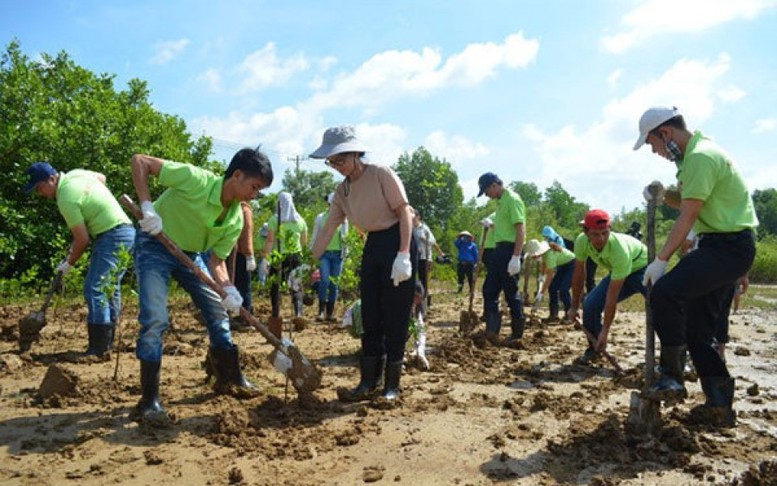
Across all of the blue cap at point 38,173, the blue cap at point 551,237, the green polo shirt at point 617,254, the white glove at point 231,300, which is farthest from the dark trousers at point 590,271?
the blue cap at point 38,173

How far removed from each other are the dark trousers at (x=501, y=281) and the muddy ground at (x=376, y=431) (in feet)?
3.69

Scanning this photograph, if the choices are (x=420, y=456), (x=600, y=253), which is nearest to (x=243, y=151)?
(x=420, y=456)

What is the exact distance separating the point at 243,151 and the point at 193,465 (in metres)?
1.86

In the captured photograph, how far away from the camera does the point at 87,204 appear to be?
5.36 m

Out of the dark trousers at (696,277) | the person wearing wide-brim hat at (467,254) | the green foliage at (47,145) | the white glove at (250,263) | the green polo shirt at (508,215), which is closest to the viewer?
the dark trousers at (696,277)

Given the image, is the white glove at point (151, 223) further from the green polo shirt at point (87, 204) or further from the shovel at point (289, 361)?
the green polo shirt at point (87, 204)

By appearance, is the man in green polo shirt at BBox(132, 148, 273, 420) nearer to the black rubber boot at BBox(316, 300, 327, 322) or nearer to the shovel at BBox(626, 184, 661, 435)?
the shovel at BBox(626, 184, 661, 435)

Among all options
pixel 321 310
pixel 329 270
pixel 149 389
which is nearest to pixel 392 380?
pixel 149 389

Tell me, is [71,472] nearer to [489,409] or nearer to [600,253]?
[489,409]

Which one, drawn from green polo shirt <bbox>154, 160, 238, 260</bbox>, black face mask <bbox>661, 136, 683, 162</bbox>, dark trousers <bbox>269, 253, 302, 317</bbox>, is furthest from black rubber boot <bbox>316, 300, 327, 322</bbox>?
black face mask <bbox>661, 136, 683, 162</bbox>

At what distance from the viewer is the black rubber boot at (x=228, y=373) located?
4354 mm

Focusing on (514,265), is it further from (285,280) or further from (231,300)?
(231,300)

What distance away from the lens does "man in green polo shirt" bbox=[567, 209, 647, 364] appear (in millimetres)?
5191

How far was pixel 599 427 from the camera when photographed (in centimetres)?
369
